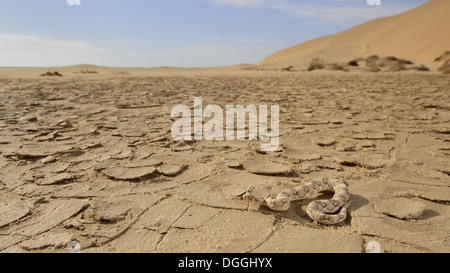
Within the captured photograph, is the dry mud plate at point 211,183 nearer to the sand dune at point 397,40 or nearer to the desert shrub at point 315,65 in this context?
the desert shrub at point 315,65

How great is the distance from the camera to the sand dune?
20.6m

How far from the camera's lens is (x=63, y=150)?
2986 millimetres

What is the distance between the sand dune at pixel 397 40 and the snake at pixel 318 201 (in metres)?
17.0

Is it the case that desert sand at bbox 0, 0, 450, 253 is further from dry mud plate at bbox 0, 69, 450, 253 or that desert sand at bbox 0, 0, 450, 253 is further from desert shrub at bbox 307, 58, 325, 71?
desert shrub at bbox 307, 58, 325, 71

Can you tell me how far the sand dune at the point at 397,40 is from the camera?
20555 millimetres

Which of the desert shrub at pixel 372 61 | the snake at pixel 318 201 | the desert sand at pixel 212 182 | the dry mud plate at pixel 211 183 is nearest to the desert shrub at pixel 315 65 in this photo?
the desert shrub at pixel 372 61

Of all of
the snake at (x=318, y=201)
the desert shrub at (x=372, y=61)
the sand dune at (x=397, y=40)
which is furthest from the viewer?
the sand dune at (x=397, y=40)

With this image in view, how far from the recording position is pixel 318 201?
1.87m

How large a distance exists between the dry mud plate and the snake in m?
0.04

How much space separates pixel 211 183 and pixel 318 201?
0.75 m

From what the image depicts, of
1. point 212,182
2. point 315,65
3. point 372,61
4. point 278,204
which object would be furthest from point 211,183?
point 372,61

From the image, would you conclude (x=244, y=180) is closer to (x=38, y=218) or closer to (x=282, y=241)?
(x=282, y=241)

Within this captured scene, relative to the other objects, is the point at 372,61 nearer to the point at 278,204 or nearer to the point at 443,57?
the point at 443,57
